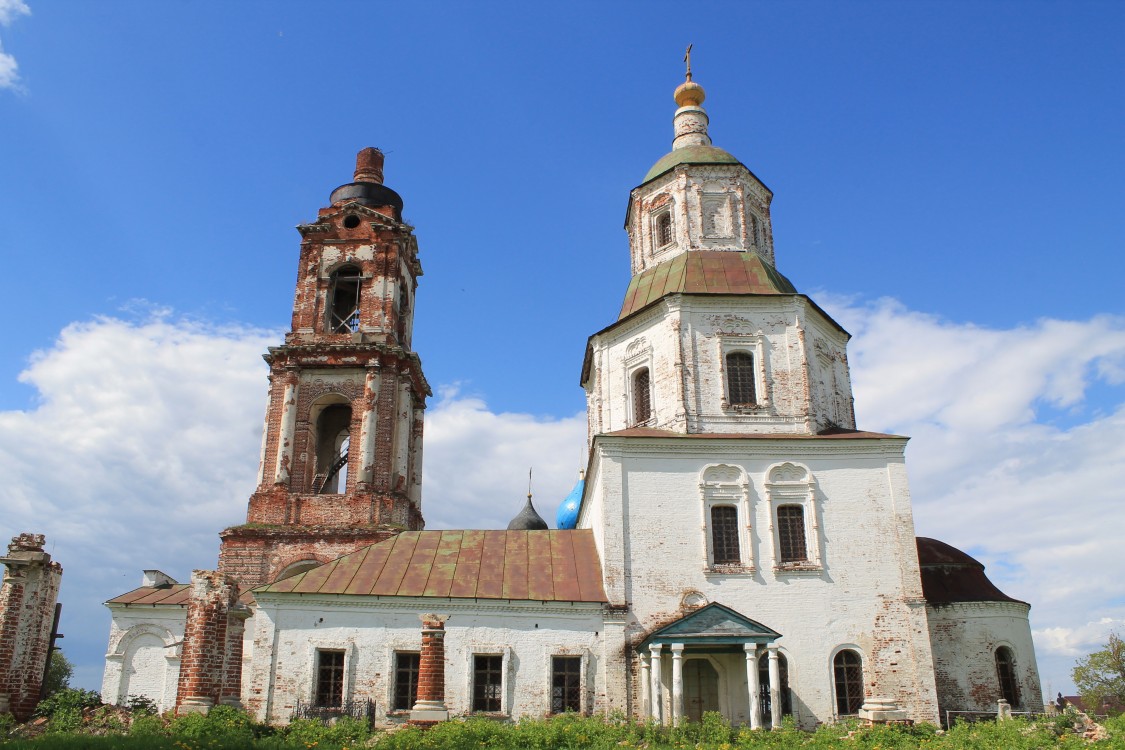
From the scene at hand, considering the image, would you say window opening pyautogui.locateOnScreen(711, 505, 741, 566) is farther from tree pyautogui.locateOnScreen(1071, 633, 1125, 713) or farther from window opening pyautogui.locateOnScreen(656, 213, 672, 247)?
tree pyautogui.locateOnScreen(1071, 633, 1125, 713)

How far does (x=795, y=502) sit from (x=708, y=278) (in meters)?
5.83

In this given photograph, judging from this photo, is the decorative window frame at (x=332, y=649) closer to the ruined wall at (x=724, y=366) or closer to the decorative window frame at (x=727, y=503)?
the decorative window frame at (x=727, y=503)

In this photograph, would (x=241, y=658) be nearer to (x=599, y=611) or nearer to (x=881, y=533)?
(x=599, y=611)

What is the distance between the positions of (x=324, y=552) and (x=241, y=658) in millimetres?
4619

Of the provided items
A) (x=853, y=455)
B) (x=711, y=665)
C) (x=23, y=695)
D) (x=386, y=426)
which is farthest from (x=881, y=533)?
(x=23, y=695)

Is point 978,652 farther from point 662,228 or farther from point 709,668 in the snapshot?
point 662,228

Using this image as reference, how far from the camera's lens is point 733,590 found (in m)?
17.5

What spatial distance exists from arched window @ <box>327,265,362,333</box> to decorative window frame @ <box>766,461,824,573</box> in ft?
45.1

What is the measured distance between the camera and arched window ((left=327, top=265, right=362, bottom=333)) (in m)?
26.2

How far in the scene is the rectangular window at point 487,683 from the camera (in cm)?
1677

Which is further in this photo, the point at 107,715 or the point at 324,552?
the point at 324,552

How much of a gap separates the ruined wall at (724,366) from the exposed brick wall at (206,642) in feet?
30.3

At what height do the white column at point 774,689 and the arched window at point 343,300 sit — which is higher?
the arched window at point 343,300

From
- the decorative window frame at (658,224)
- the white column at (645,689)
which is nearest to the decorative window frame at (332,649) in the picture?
the white column at (645,689)
